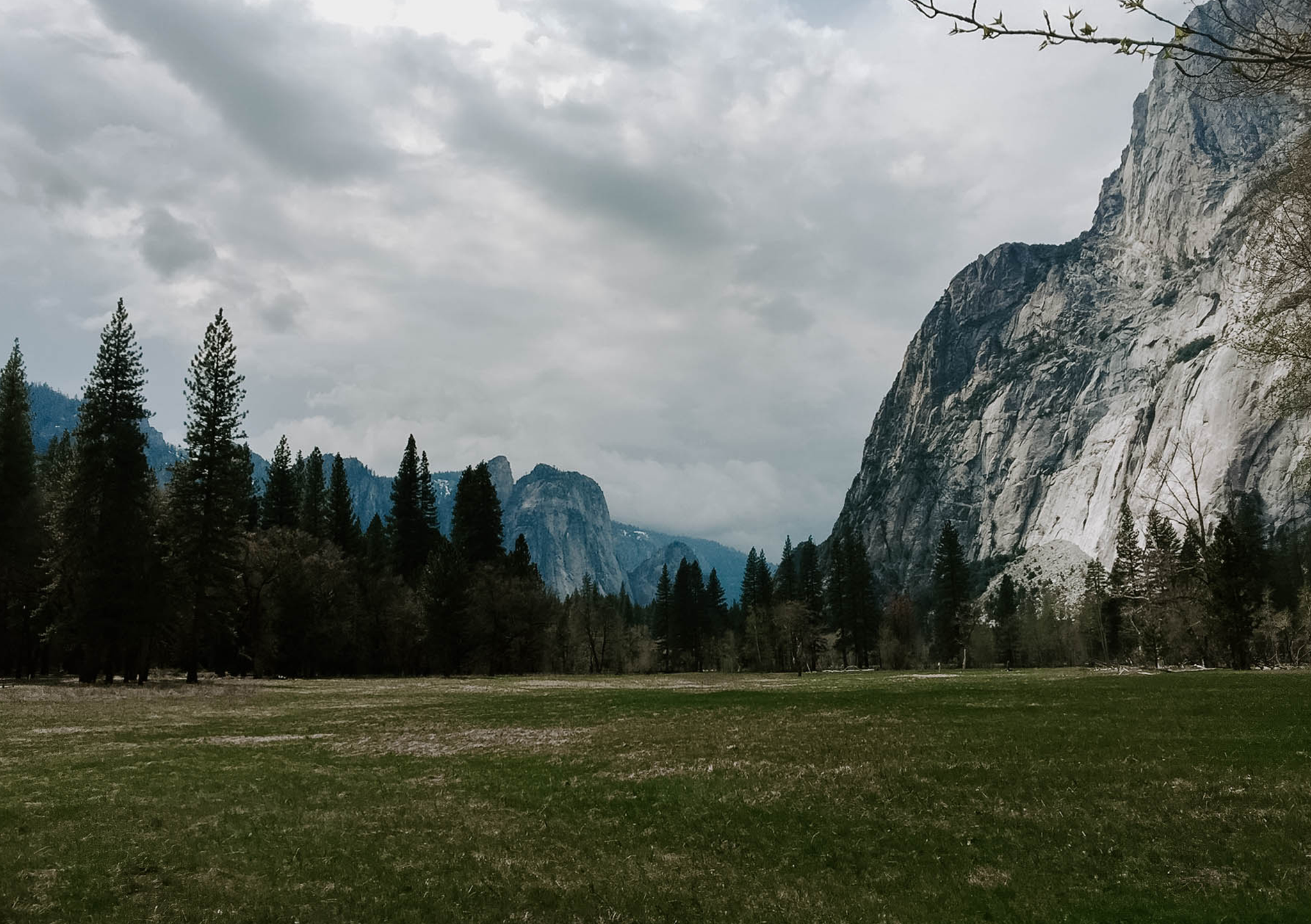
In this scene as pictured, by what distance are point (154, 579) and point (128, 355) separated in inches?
663

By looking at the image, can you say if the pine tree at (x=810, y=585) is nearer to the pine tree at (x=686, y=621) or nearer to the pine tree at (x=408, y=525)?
the pine tree at (x=686, y=621)

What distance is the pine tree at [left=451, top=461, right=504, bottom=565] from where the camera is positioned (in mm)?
109562

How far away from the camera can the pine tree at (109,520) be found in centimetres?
5103

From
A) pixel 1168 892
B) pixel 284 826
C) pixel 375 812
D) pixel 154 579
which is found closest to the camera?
pixel 1168 892

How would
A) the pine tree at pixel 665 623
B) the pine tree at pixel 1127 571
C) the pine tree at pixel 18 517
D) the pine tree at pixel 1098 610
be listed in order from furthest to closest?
A: 1. the pine tree at pixel 665 623
2. the pine tree at pixel 1098 610
3. the pine tree at pixel 1127 571
4. the pine tree at pixel 18 517

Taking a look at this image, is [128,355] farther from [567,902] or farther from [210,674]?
[567,902]

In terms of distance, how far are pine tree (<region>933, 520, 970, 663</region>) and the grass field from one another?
114 m

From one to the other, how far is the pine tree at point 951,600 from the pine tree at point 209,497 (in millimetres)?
115057

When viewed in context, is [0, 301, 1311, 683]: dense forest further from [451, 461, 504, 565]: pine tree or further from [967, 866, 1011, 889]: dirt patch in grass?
[967, 866, 1011, 889]: dirt patch in grass

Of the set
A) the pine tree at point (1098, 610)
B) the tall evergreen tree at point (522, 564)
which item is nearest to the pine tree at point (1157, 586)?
the pine tree at point (1098, 610)

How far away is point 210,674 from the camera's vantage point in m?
72.3

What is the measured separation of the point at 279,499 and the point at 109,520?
58.2 metres

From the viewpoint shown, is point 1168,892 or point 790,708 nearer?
point 1168,892

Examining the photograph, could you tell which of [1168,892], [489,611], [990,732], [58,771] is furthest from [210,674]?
[1168,892]
